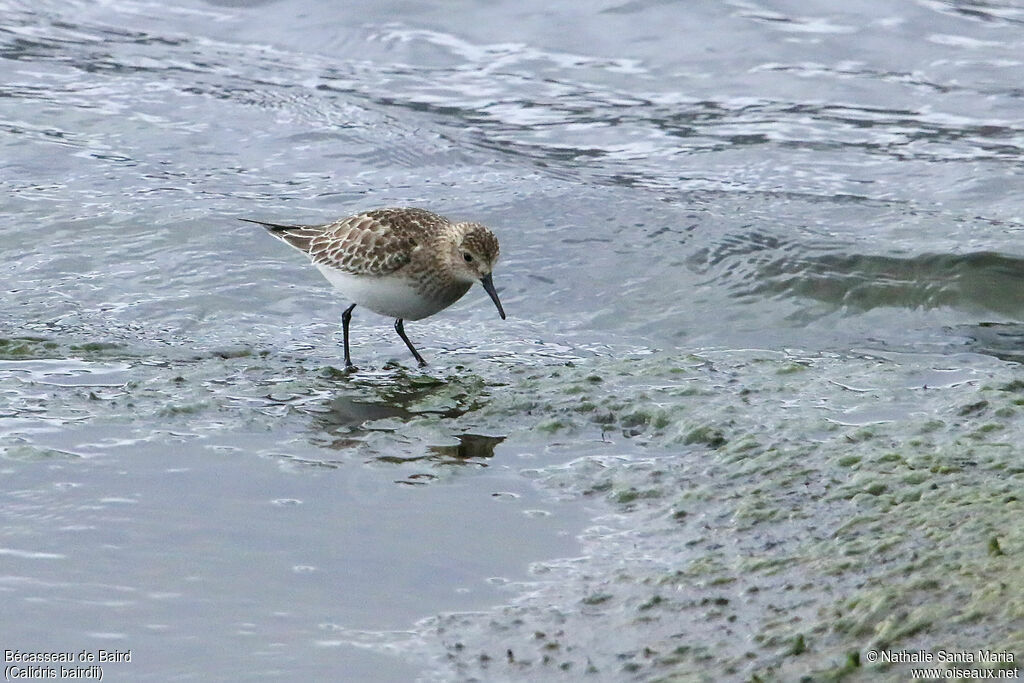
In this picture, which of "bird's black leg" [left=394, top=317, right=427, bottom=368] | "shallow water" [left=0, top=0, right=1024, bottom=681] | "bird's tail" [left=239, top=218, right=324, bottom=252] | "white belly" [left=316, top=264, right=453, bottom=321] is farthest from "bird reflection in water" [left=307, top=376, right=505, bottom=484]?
"bird's tail" [left=239, top=218, right=324, bottom=252]

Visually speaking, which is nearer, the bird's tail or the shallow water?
the shallow water

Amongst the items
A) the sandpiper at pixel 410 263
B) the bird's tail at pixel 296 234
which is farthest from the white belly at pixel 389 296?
the bird's tail at pixel 296 234

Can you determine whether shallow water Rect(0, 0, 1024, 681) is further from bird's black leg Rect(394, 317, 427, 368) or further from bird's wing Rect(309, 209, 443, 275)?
bird's wing Rect(309, 209, 443, 275)

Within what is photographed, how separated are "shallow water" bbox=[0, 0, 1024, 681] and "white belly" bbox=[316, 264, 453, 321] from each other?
325 millimetres

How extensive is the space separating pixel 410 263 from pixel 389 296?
219 millimetres

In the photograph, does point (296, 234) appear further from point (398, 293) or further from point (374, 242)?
point (398, 293)

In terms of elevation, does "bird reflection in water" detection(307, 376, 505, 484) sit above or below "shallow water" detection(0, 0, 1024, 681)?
below

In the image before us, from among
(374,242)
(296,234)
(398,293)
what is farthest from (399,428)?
(296,234)

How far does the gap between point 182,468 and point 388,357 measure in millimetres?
2212

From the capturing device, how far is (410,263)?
24.3 feet

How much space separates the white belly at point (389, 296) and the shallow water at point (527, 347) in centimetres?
32

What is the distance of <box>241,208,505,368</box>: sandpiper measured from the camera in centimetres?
736

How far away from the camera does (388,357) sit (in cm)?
776

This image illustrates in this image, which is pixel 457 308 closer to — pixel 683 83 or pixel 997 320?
pixel 997 320
